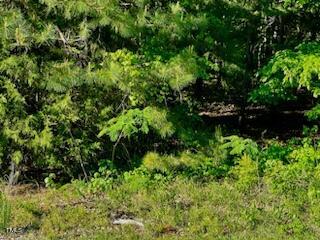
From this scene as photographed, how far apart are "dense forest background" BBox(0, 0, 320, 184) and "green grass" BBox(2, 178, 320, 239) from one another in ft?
2.47

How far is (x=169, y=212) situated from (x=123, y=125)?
1.59 meters

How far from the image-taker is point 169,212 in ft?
25.8

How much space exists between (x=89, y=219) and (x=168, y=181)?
5.97 feet

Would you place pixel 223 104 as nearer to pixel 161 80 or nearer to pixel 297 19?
pixel 297 19

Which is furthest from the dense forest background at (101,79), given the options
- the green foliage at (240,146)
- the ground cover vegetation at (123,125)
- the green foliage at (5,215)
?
the green foliage at (5,215)

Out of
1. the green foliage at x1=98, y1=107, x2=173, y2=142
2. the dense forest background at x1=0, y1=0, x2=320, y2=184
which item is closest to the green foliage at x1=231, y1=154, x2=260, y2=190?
the dense forest background at x1=0, y1=0, x2=320, y2=184

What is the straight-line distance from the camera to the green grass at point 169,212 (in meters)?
7.18

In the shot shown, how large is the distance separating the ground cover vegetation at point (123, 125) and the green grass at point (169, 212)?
0.03 meters

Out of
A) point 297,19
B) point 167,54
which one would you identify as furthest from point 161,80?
point 297,19

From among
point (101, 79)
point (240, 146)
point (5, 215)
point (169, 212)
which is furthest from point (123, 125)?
point (5, 215)

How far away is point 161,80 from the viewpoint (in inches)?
353

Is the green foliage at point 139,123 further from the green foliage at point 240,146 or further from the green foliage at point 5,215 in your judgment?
the green foliage at point 5,215

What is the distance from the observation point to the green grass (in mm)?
7184

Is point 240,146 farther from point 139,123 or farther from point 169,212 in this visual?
point 169,212
